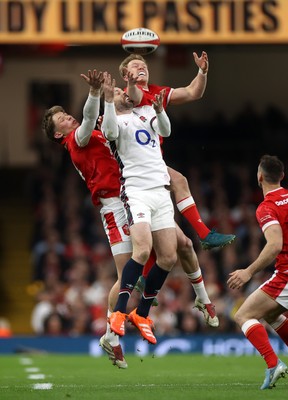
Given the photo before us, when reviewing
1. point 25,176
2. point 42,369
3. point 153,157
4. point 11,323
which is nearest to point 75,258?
point 11,323

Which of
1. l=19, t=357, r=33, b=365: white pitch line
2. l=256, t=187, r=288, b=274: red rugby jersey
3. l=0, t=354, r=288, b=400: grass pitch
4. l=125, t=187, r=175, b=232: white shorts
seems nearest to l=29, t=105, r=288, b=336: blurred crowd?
l=0, t=354, r=288, b=400: grass pitch

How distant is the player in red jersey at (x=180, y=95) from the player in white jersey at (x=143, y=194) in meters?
0.17

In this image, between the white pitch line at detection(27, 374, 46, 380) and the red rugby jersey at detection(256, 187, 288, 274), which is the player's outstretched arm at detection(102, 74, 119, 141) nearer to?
the red rugby jersey at detection(256, 187, 288, 274)

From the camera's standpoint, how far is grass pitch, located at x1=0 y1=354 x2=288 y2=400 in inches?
429

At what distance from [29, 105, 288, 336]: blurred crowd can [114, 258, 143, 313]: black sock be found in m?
7.55

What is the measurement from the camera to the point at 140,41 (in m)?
12.1

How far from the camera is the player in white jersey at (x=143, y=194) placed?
38.3 feet

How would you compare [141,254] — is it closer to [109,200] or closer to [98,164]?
[109,200]

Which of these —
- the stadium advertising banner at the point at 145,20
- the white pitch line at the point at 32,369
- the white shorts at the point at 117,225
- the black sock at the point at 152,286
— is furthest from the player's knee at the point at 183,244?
the stadium advertising banner at the point at 145,20

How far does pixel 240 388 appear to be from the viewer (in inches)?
450

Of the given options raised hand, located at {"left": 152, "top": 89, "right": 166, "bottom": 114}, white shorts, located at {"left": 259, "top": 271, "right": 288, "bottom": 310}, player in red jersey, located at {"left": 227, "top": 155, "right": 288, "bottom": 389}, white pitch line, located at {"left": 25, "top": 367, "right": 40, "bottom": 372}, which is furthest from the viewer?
white pitch line, located at {"left": 25, "top": 367, "right": 40, "bottom": 372}

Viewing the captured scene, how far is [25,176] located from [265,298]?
621 inches

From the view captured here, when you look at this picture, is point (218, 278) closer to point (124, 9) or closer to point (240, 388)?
point (124, 9)

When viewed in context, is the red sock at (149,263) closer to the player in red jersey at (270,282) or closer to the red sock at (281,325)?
the player in red jersey at (270,282)
